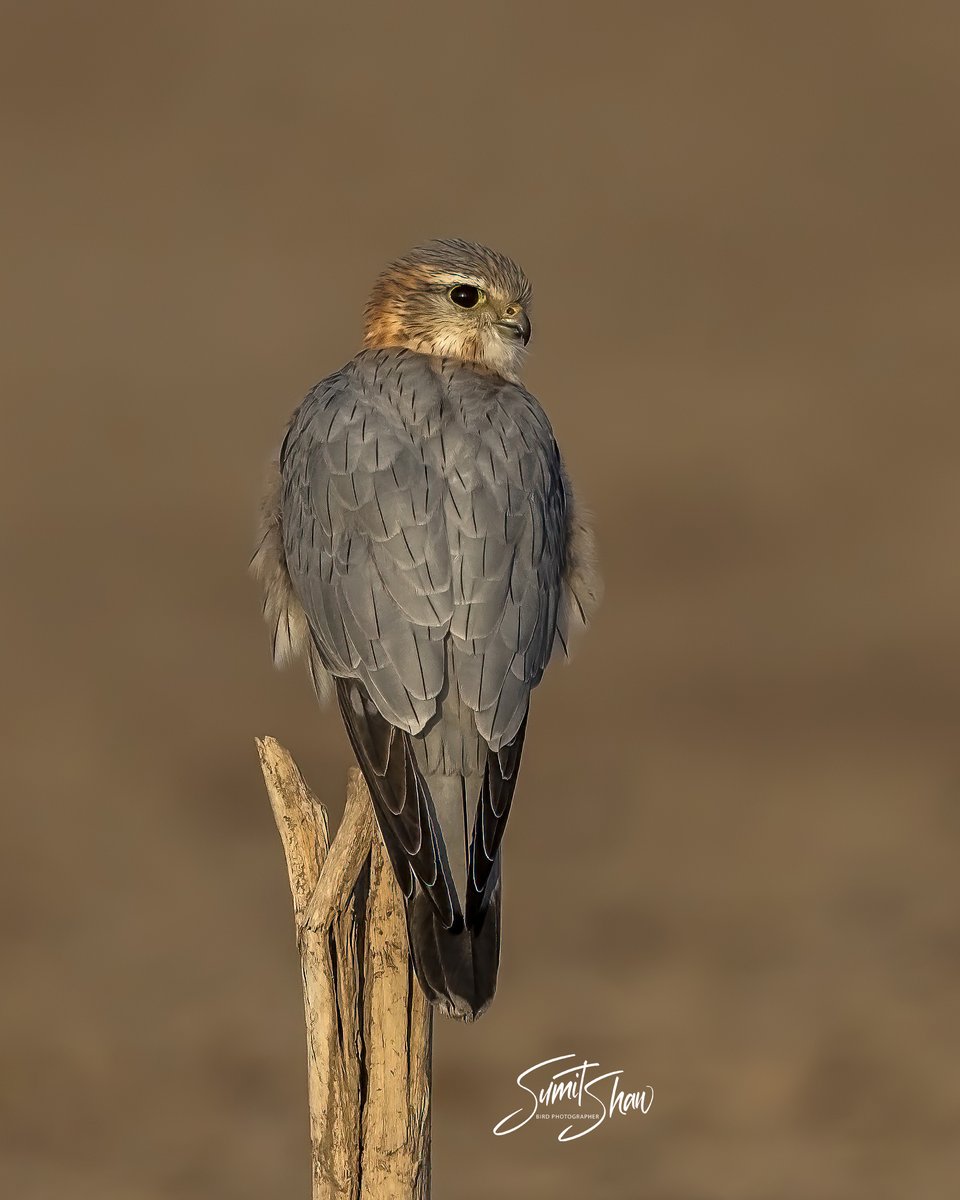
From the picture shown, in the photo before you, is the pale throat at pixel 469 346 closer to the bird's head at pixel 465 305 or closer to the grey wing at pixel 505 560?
the bird's head at pixel 465 305

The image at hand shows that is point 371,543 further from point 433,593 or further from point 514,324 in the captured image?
point 514,324

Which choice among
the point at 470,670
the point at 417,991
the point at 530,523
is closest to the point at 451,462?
the point at 530,523

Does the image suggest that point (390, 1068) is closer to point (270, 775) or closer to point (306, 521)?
point (270, 775)

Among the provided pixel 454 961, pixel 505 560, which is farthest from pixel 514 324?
pixel 454 961

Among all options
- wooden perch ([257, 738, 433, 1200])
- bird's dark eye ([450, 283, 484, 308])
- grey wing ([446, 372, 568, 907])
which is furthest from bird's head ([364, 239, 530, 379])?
wooden perch ([257, 738, 433, 1200])

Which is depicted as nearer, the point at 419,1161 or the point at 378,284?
the point at 419,1161

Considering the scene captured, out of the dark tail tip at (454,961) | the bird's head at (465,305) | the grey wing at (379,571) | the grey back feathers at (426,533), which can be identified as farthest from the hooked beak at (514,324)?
the dark tail tip at (454,961)

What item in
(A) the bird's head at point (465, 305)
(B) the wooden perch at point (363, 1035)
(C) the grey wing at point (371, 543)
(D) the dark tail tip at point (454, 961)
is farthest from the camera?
(A) the bird's head at point (465, 305)
